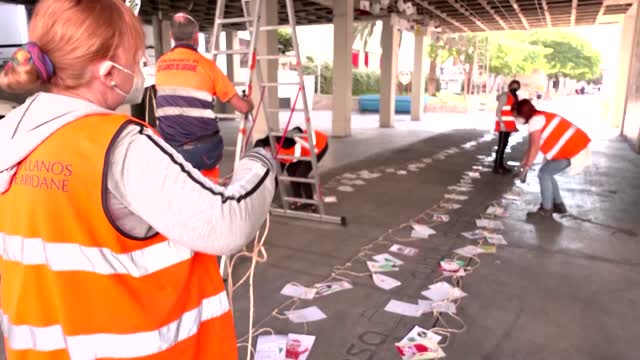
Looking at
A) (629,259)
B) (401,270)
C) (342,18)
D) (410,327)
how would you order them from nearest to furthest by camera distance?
1. (410,327)
2. (401,270)
3. (629,259)
4. (342,18)

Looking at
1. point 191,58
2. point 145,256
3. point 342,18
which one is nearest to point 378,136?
point 342,18

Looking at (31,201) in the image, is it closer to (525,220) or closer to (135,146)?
(135,146)

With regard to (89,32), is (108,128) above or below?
below

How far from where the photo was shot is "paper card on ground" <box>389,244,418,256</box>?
12.0ft

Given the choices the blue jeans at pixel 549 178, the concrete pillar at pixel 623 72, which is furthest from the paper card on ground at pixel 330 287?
the concrete pillar at pixel 623 72

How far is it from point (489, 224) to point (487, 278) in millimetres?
1349

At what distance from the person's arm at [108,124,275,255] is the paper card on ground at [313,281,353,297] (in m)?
2.21

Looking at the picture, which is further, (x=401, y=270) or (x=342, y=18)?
(x=342, y=18)

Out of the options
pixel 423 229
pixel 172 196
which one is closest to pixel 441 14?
pixel 423 229

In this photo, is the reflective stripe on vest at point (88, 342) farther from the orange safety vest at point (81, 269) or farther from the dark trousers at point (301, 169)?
the dark trousers at point (301, 169)

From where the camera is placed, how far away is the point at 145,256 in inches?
33.7

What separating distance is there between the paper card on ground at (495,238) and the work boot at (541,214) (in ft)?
2.66

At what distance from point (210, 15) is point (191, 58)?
44.3 feet

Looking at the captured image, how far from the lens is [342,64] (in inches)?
427
